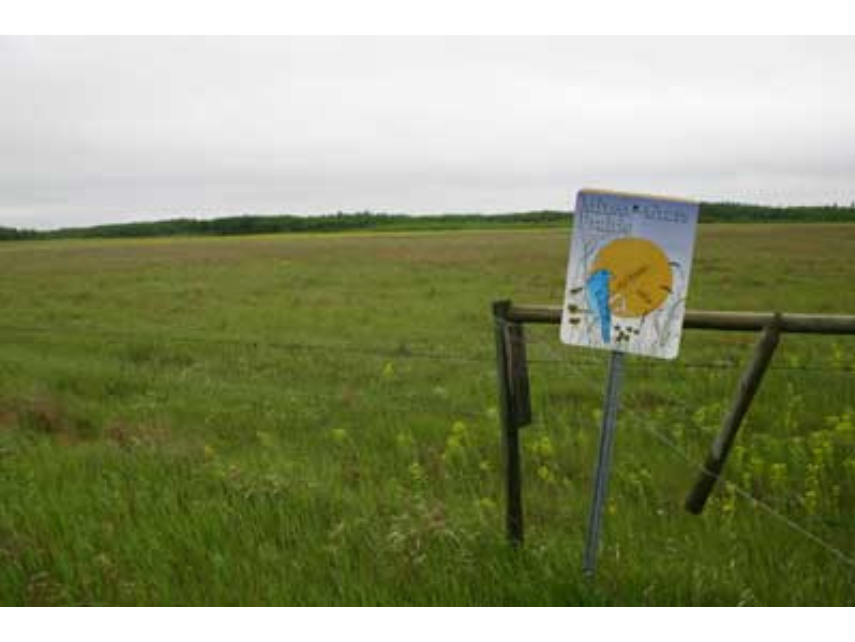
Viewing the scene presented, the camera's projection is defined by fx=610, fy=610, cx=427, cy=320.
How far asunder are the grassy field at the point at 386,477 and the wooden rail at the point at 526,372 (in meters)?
0.32

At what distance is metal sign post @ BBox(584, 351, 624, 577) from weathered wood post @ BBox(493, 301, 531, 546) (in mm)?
518

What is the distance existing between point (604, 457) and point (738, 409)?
0.86 meters

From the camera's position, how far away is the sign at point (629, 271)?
262cm

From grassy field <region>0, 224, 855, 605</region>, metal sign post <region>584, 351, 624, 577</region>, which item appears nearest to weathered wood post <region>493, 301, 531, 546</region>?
grassy field <region>0, 224, 855, 605</region>

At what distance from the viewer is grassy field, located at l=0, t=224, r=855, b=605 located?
3197 millimetres

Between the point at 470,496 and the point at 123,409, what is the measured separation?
4.40m

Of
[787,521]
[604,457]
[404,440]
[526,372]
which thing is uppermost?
[526,372]

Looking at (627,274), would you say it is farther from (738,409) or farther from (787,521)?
(787,521)

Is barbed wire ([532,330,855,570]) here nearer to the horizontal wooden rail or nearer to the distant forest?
the horizontal wooden rail

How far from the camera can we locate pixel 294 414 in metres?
6.56

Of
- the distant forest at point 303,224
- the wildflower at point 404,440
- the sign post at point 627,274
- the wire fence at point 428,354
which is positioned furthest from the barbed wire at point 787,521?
the distant forest at point 303,224

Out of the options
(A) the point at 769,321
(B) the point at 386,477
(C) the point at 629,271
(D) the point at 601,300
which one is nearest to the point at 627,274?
(C) the point at 629,271

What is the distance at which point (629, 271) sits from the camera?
2.72m
